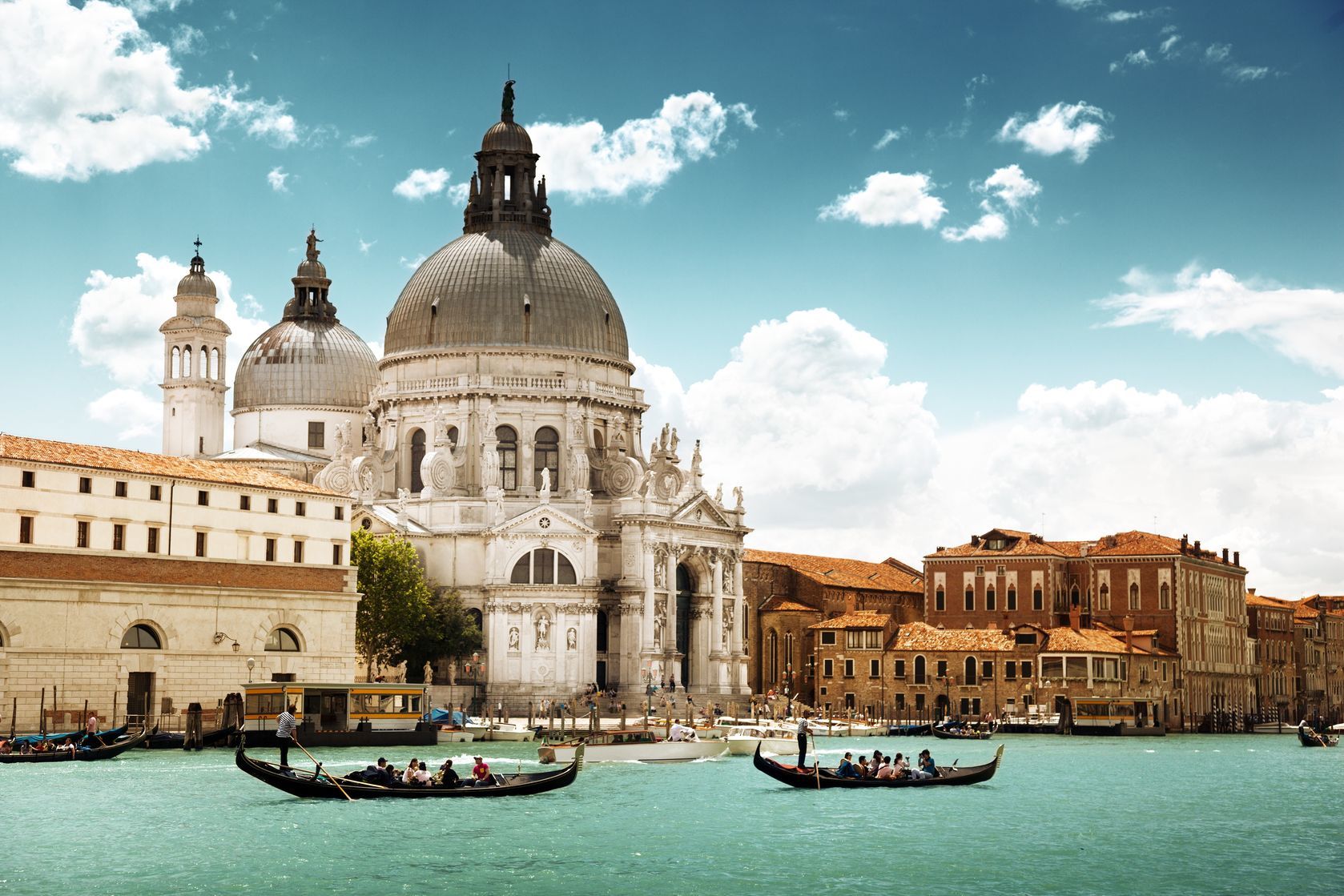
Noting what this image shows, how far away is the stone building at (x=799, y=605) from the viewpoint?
96562mm

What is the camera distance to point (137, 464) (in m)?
59.3

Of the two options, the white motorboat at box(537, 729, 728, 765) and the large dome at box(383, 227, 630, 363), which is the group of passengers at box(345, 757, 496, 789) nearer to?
the white motorboat at box(537, 729, 728, 765)

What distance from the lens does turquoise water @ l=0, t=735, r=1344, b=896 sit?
32469 mm

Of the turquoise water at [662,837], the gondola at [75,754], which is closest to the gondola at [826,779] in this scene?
the turquoise water at [662,837]

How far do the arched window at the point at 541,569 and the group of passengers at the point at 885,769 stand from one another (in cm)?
3364

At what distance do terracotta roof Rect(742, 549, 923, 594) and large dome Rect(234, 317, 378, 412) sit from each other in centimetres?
2080

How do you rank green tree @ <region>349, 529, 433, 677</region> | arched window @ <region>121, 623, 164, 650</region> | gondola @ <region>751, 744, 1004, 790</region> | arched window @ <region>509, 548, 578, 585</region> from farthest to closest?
arched window @ <region>509, 548, 578, 585</region> < green tree @ <region>349, 529, 433, 677</region> < arched window @ <region>121, 623, 164, 650</region> < gondola @ <region>751, 744, 1004, 790</region>

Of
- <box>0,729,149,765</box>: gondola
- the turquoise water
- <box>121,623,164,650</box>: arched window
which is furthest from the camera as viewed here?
<box>121,623,164,650</box>: arched window

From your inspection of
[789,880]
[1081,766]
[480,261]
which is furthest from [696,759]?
[480,261]

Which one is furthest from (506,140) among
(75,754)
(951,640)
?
(75,754)

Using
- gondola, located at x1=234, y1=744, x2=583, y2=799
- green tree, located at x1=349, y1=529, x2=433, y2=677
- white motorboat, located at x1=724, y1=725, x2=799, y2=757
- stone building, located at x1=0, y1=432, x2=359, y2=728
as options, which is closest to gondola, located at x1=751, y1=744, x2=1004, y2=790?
gondola, located at x1=234, y1=744, x2=583, y2=799

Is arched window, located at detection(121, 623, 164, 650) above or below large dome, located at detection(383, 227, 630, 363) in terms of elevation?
below

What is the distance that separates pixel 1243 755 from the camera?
2783 inches

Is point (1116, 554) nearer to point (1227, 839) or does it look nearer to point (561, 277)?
point (561, 277)
